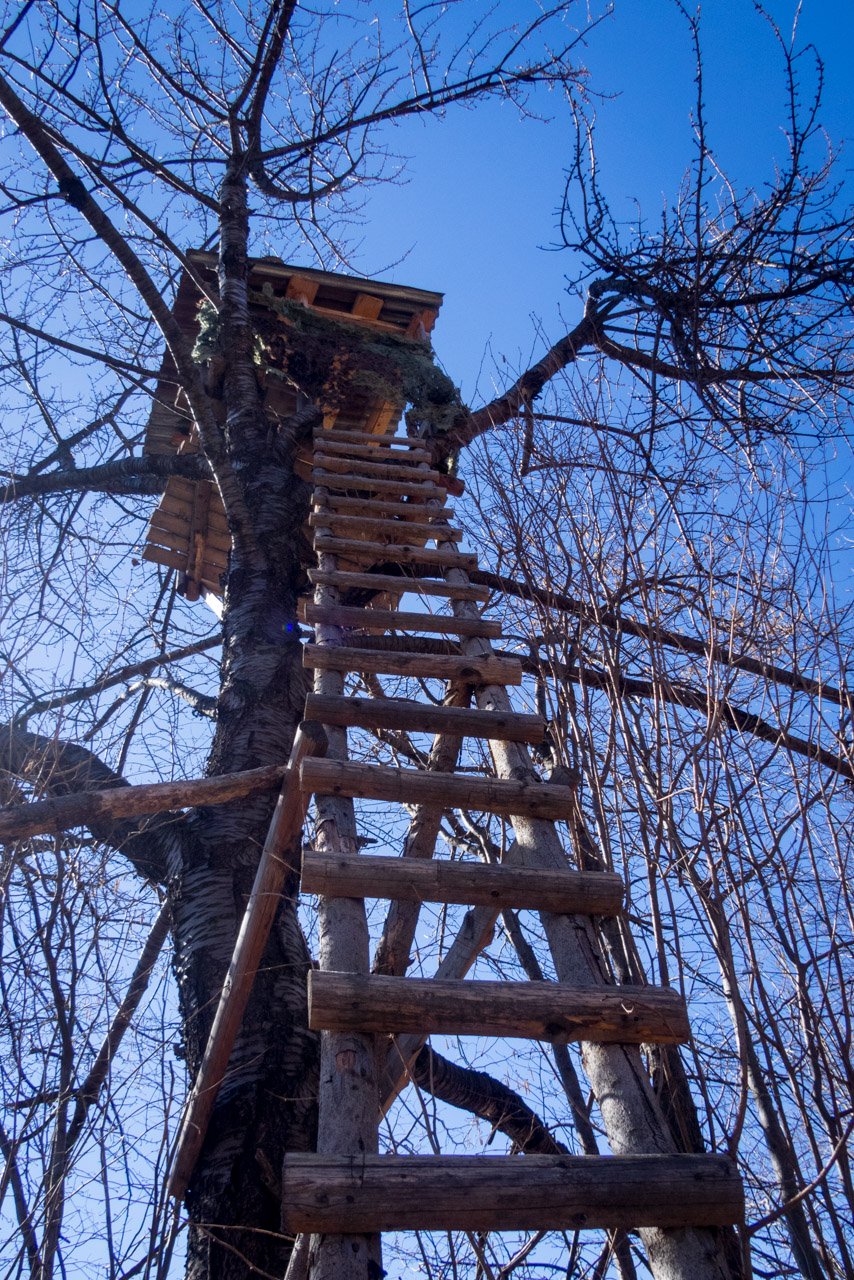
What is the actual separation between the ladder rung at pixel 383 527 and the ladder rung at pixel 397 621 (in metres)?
0.89

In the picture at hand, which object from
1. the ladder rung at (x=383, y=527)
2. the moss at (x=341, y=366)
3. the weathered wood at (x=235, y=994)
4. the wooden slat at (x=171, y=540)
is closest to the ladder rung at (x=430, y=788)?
the weathered wood at (x=235, y=994)

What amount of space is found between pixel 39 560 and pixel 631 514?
11.3ft

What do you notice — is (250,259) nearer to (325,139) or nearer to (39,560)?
(325,139)

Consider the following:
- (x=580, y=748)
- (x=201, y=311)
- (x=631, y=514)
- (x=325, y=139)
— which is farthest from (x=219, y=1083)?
(x=325, y=139)

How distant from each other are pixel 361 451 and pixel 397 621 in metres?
2.03

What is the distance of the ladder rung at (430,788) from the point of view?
2.41 m

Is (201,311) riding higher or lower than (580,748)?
higher

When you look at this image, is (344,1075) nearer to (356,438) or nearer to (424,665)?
(424,665)

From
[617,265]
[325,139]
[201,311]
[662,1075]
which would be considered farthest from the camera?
[325,139]

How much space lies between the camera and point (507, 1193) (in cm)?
151

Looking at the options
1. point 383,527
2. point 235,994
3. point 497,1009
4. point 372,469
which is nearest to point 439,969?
point 235,994

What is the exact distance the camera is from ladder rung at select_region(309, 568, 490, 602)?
12.4 ft

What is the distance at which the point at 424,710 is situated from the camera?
9.12 ft

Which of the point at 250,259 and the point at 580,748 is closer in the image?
the point at 580,748
